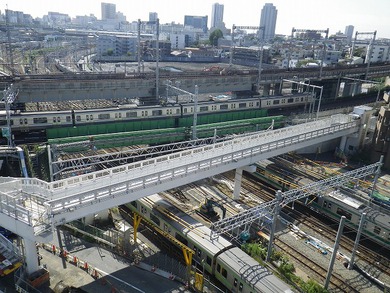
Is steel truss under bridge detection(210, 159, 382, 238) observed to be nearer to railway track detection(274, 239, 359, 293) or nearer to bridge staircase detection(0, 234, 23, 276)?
railway track detection(274, 239, 359, 293)

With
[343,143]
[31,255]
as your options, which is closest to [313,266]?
[31,255]

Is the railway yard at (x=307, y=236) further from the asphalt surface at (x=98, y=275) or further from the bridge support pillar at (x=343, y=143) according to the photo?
the asphalt surface at (x=98, y=275)

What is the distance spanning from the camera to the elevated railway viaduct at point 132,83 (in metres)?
35.0

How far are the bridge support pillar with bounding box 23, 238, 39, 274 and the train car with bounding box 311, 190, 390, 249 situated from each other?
58.9 ft

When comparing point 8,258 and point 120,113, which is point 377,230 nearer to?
point 8,258

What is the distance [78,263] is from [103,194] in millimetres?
4034

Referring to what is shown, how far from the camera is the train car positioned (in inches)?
770

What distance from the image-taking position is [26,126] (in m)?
30.7

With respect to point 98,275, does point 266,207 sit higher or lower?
higher

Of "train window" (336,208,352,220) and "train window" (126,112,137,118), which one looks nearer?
"train window" (336,208,352,220)

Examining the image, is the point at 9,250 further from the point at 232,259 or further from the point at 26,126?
the point at 26,126

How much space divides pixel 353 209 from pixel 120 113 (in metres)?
23.7

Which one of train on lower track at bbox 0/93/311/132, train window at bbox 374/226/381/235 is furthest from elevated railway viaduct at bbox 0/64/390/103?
train window at bbox 374/226/381/235

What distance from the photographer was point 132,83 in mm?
39938
